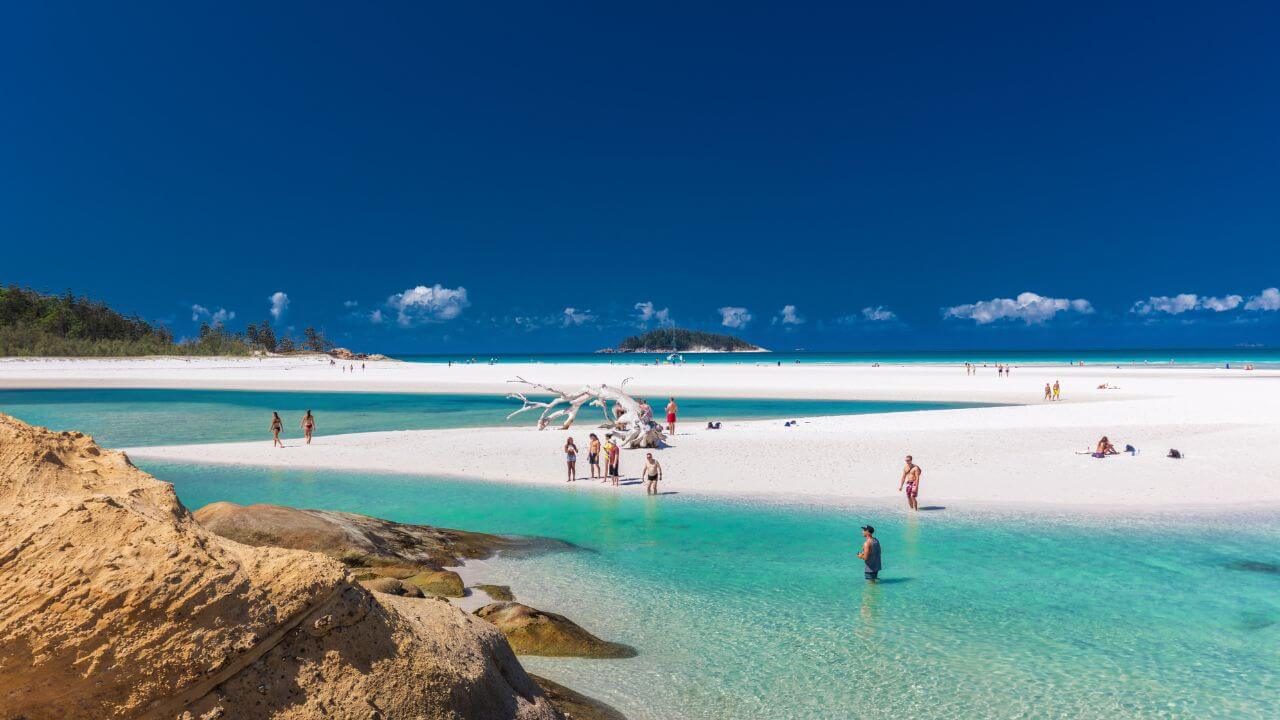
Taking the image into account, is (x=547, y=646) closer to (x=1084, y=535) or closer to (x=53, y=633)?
(x=53, y=633)

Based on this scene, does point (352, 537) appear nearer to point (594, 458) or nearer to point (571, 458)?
point (571, 458)

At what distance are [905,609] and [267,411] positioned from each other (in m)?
49.1

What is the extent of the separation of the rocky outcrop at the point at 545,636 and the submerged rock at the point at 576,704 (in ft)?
3.70

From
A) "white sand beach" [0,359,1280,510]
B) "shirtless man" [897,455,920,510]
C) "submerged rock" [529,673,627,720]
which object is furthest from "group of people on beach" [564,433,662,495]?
"submerged rock" [529,673,627,720]

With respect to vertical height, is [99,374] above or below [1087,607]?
above

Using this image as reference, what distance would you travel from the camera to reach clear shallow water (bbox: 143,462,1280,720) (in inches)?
384

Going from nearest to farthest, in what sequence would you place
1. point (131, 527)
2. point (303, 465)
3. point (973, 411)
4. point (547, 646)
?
1. point (131, 527)
2. point (547, 646)
3. point (303, 465)
4. point (973, 411)

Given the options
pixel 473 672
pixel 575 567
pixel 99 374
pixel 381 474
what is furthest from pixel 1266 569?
pixel 99 374

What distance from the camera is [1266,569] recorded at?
1480cm

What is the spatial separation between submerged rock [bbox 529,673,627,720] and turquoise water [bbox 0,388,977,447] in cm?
3236

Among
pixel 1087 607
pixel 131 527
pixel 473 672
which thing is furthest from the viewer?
pixel 1087 607

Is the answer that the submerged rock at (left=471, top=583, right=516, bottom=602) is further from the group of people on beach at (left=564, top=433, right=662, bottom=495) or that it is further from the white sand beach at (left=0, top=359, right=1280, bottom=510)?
the white sand beach at (left=0, top=359, right=1280, bottom=510)

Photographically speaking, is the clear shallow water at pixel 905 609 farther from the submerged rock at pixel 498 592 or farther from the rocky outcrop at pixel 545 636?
the submerged rock at pixel 498 592

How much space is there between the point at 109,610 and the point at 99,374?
344 ft
